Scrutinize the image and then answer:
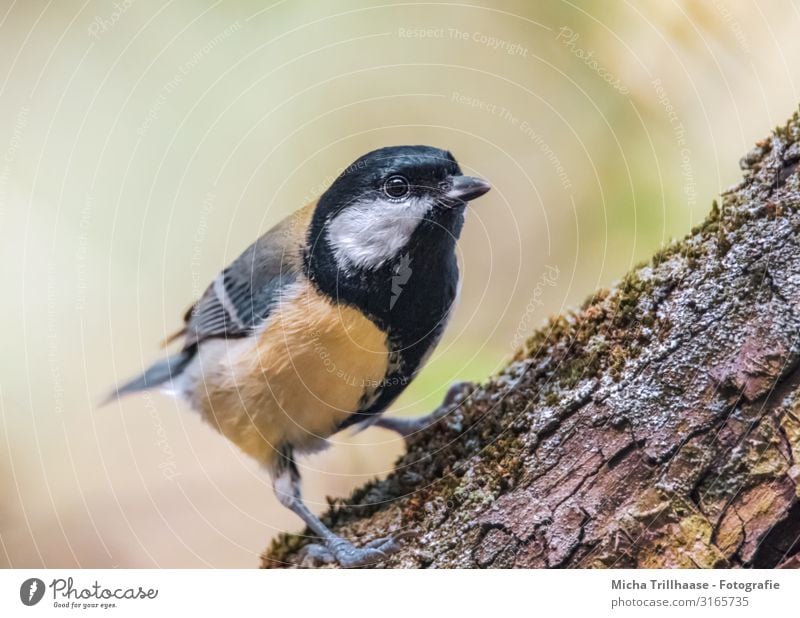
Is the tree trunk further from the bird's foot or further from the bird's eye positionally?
the bird's eye

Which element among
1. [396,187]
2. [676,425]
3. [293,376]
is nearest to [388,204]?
[396,187]

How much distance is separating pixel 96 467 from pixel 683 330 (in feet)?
3.03

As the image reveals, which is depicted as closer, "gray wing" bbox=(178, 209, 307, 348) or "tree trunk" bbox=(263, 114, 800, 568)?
"tree trunk" bbox=(263, 114, 800, 568)

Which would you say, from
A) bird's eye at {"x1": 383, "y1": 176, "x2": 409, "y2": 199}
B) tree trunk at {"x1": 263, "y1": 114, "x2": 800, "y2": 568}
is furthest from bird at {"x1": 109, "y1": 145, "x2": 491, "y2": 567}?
tree trunk at {"x1": 263, "y1": 114, "x2": 800, "y2": 568}

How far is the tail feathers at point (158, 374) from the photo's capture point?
40.9 inches

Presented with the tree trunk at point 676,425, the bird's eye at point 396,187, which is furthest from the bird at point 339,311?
the tree trunk at point 676,425

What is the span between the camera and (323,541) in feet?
3.18

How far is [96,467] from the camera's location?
1.05m

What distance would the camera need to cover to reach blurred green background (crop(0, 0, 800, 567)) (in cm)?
93

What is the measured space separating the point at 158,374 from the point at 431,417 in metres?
0.46

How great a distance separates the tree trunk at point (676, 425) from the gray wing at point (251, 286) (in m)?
0.41

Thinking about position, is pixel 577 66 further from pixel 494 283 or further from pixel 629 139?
pixel 494 283

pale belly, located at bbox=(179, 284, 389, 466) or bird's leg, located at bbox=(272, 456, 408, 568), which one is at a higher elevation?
pale belly, located at bbox=(179, 284, 389, 466)

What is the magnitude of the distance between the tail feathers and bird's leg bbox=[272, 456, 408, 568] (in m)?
0.25
